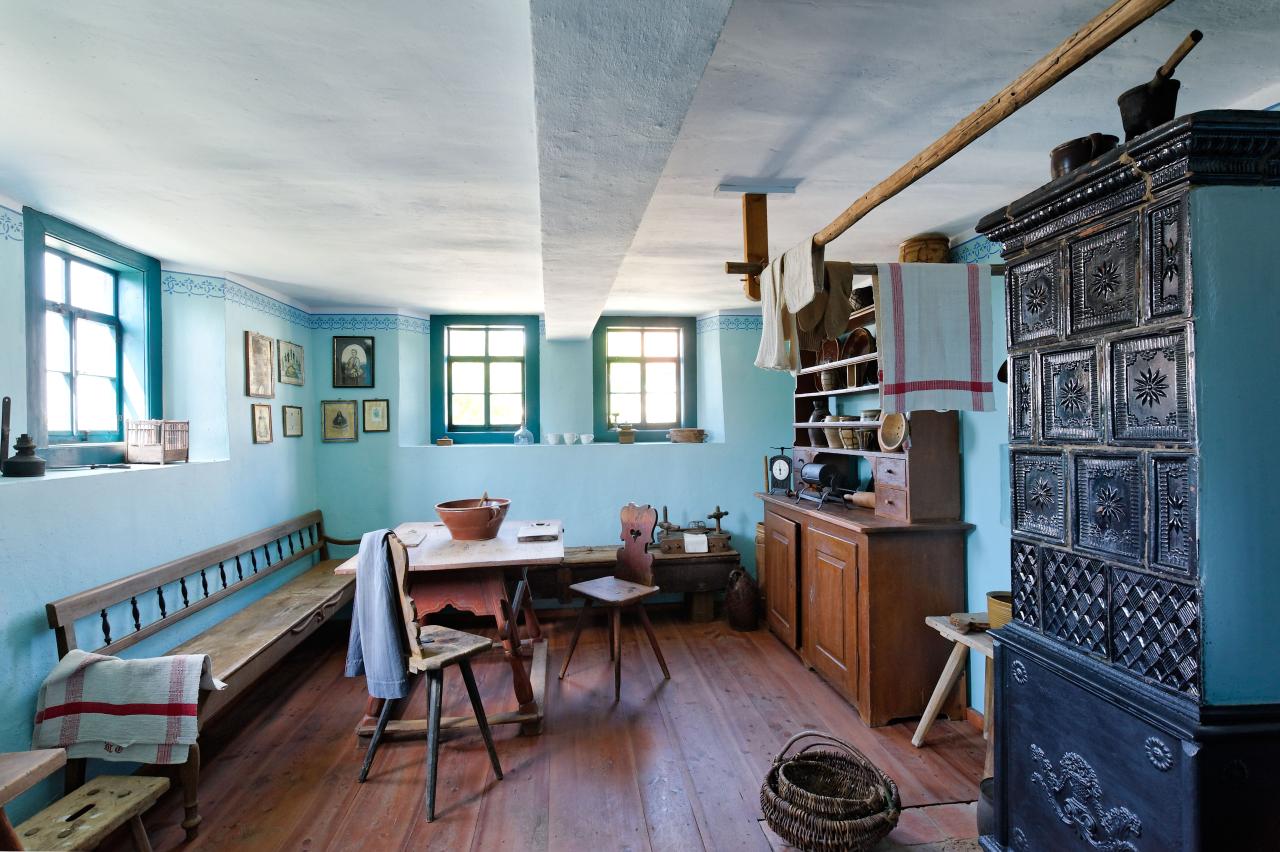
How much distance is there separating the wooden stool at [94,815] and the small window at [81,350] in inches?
69.0

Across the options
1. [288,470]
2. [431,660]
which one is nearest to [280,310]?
[288,470]

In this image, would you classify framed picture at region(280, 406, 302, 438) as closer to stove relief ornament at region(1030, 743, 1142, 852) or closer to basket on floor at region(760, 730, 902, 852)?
basket on floor at region(760, 730, 902, 852)

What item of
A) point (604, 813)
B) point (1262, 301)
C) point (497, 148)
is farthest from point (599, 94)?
point (604, 813)

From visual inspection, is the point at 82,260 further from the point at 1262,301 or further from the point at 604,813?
the point at 1262,301

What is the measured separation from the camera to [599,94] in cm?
160

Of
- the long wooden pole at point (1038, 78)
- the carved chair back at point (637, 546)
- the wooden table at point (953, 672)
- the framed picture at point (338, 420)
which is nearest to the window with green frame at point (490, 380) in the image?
the framed picture at point (338, 420)

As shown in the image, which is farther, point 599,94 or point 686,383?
point 686,383

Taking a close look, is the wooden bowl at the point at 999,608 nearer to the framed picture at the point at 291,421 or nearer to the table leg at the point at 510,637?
the table leg at the point at 510,637

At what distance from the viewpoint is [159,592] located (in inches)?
127

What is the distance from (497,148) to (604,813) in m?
2.73

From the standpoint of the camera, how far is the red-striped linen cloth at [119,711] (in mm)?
2465

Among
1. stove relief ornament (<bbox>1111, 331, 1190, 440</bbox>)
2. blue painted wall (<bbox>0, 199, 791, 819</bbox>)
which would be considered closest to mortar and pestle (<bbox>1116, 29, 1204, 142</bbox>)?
stove relief ornament (<bbox>1111, 331, 1190, 440</bbox>)

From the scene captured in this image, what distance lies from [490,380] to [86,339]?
3.01m

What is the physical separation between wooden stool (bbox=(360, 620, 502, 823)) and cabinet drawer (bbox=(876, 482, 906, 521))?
230 cm
